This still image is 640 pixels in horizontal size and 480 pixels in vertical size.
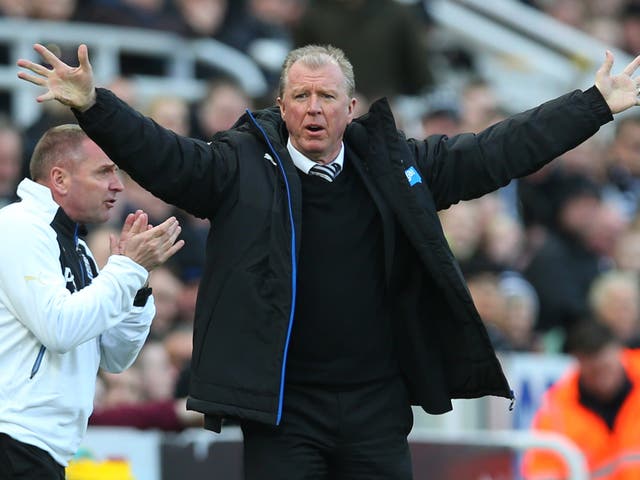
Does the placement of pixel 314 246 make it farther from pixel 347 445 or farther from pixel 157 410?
pixel 157 410

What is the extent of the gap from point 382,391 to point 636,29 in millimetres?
11374

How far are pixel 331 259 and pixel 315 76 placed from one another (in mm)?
698

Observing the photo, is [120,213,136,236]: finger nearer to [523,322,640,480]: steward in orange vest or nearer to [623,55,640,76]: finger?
[623,55,640,76]: finger

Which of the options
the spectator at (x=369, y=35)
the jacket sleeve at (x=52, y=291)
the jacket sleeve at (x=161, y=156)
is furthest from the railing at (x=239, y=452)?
the spectator at (x=369, y=35)

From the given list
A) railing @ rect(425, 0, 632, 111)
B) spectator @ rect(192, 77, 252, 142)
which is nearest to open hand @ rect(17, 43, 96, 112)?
spectator @ rect(192, 77, 252, 142)

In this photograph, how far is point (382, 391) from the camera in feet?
20.3

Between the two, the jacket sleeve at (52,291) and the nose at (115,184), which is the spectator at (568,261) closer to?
the nose at (115,184)

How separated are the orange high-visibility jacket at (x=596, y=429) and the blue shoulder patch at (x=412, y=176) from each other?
4.67 meters

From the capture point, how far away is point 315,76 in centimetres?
608

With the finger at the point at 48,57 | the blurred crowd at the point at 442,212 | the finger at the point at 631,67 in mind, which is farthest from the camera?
the blurred crowd at the point at 442,212

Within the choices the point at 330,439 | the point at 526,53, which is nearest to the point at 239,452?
the point at 330,439

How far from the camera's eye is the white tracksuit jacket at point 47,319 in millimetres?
5730

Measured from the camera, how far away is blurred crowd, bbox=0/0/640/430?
1023cm

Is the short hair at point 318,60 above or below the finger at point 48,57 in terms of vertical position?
above
